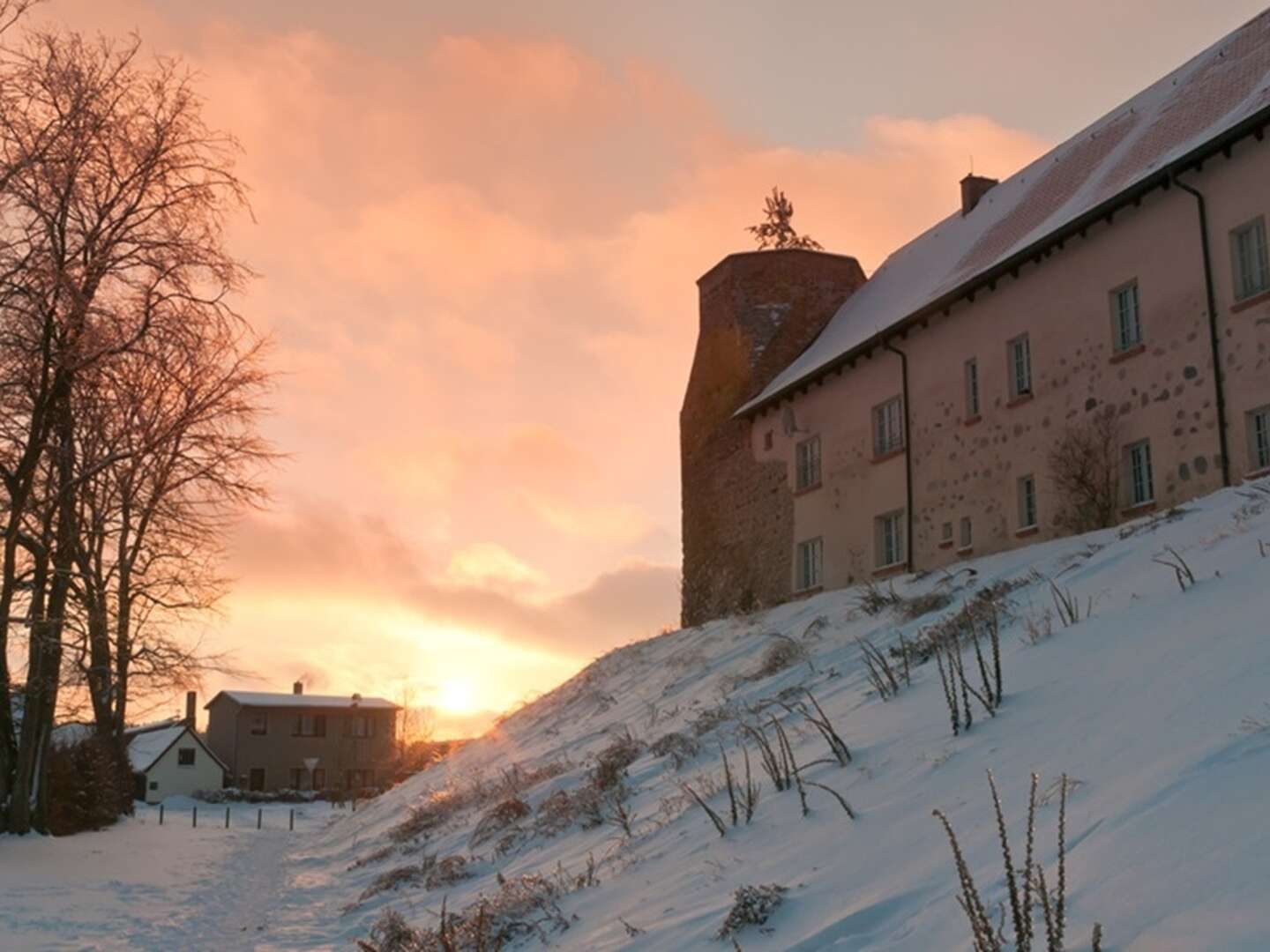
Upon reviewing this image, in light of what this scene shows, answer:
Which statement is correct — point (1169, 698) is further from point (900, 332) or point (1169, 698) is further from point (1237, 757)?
point (900, 332)

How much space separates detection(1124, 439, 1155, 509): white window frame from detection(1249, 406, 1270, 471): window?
176cm

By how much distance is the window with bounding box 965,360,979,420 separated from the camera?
2112cm

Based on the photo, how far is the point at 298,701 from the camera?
70.8 metres

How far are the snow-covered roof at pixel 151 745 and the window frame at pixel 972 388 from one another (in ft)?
174

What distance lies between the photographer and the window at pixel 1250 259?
1565cm

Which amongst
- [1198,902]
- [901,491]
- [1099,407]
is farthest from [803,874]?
[901,491]

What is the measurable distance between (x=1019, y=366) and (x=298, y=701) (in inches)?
2333

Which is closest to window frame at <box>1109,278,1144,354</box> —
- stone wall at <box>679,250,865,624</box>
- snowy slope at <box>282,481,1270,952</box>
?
snowy slope at <box>282,481,1270,952</box>

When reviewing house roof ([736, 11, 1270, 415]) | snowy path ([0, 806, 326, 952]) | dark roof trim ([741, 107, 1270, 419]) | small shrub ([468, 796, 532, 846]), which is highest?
house roof ([736, 11, 1270, 415])

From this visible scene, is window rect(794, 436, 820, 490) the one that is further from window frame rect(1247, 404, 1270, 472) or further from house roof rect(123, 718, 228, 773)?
house roof rect(123, 718, 228, 773)

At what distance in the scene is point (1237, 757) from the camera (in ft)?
15.9

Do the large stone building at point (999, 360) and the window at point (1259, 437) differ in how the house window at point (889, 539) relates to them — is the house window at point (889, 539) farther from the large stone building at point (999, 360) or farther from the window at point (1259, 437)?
the window at point (1259, 437)

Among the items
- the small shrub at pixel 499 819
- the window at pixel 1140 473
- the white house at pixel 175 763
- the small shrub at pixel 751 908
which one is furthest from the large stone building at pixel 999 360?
the white house at pixel 175 763

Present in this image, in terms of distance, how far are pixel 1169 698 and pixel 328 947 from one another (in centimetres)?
773
